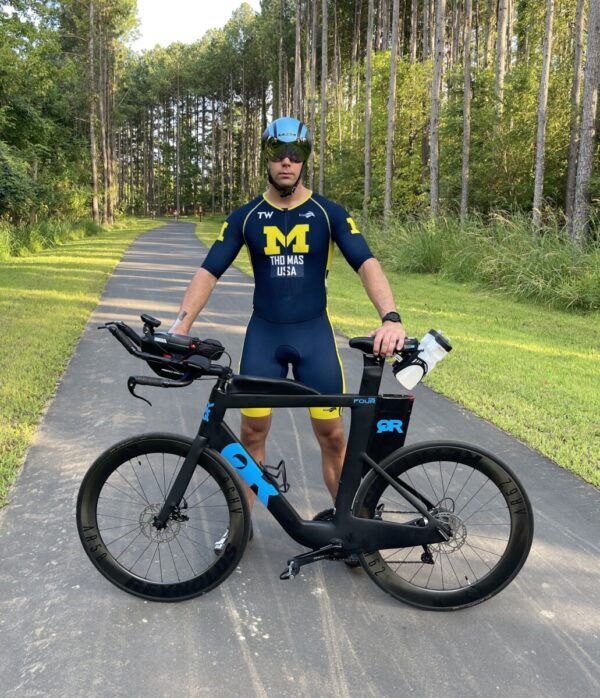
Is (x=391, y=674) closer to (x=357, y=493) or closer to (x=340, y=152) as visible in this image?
(x=357, y=493)

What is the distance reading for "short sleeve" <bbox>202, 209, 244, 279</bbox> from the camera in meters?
2.81

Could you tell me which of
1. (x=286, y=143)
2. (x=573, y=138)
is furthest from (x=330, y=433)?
(x=573, y=138)

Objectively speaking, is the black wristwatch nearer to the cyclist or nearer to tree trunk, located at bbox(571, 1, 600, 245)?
the cyclist

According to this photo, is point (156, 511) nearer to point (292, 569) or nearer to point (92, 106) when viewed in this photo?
point (292, 569)

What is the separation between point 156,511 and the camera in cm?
269

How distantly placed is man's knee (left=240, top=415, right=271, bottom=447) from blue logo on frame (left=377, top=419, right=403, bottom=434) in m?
0.61

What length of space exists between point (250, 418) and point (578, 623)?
170 cm

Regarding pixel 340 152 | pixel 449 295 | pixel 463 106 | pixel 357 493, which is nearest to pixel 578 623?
pixel 357 493

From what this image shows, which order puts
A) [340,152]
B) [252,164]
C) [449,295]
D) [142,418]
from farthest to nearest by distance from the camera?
[252,164] < [340,152] < [449,295] < [142,418]

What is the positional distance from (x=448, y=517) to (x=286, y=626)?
0.85m

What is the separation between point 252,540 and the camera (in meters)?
3.13

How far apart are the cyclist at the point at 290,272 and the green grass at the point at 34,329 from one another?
75.1 inches

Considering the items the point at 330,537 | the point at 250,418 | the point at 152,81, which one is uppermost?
the point at 152,81

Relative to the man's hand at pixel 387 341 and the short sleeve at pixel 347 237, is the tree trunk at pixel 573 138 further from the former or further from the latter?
the man's hand at pixel 387 341
